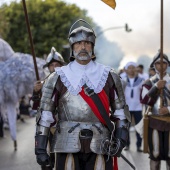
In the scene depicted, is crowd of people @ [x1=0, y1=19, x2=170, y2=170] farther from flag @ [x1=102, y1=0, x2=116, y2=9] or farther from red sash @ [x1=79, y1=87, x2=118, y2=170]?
flag @ [x1=102, y1=0, x2=116, y2=9]

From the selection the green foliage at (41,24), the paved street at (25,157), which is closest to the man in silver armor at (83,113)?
the paved street at (25,157)

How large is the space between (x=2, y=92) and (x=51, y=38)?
34075 millimetres

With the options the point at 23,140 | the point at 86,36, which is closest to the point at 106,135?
the point at 86,36

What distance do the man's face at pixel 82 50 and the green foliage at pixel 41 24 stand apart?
36198 millimetres

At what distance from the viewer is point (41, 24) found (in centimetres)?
4456

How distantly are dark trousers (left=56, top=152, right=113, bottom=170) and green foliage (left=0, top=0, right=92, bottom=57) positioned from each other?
1432 inches

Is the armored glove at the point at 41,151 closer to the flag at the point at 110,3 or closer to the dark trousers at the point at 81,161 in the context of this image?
the dark trousers at the point at 81,161

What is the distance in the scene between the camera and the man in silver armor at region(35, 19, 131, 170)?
4.89 meters

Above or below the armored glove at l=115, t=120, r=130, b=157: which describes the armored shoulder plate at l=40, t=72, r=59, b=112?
above

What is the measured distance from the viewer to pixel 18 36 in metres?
42.8

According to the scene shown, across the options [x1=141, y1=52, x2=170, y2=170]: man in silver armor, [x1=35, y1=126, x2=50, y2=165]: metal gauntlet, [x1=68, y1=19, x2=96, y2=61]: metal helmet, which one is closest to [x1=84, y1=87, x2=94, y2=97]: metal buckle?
[x1=68, y1=19, x2=96, y2=61]: metal helmet

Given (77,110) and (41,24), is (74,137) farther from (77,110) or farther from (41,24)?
(41,24)

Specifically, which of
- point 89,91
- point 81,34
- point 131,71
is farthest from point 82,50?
point 131,71

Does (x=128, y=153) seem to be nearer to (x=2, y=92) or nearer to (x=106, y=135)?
(x=2, y=92)
